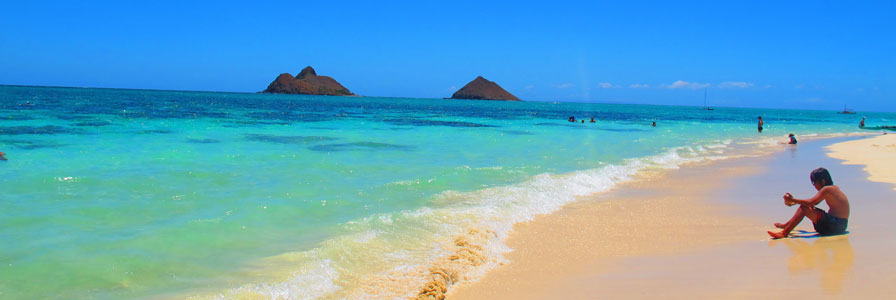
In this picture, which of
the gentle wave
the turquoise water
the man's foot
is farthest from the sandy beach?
the turquoise water

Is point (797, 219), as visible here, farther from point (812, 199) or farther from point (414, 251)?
point (414, 251)

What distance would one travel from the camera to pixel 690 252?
551 centimetres

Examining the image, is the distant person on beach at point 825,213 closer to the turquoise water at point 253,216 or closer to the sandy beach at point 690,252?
the sandy beach at point 690,252

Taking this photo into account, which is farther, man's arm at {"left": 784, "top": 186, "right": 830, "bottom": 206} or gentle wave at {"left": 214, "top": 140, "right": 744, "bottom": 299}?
man's arm at {"left": 784, "top": 186, "right": 830, "bottom": 206}

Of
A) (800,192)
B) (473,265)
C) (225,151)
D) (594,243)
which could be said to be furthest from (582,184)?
(225,151)

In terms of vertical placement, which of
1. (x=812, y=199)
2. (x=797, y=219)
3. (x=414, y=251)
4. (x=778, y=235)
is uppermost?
(x=812, y=199)

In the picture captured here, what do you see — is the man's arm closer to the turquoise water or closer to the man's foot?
the man's foot

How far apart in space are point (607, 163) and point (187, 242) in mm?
11108

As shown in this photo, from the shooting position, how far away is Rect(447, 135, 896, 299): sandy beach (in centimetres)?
429

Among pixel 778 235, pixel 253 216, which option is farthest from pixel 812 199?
pixel 253 216

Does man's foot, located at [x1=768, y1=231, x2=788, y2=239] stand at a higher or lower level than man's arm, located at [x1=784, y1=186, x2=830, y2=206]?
lower

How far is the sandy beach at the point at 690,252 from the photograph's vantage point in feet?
14.1

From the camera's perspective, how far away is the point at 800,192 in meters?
9.68

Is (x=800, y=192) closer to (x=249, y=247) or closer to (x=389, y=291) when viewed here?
(x=389, y=291)
